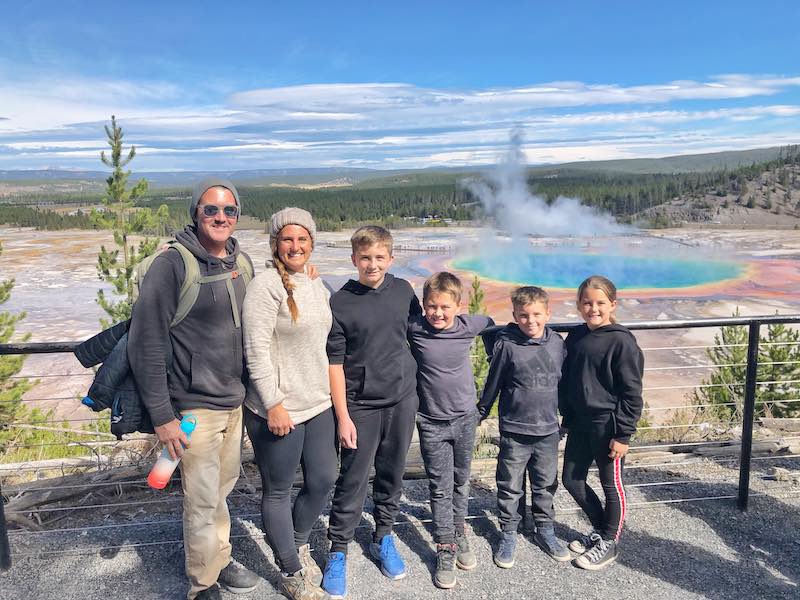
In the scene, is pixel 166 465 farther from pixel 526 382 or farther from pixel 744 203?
pixel 744 203

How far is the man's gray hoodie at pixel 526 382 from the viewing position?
3264mm

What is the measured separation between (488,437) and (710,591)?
8.50 ft

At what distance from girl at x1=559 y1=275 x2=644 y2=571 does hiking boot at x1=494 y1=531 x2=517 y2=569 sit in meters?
0.31

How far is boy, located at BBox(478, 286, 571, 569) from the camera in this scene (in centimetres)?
326

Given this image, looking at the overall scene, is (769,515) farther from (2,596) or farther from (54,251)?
(54,251)

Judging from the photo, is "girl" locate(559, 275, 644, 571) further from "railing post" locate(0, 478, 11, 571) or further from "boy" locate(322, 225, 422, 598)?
"railing post" locate(0, 478, 11, 571)

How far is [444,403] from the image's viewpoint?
10.5ft

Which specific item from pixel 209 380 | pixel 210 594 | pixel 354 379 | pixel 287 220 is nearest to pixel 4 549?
pixel 210 594

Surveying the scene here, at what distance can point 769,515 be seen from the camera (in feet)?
11.9

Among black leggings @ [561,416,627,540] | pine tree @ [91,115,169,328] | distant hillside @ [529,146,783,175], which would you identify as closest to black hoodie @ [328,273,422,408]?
black leggings @ [561,416,627,540]

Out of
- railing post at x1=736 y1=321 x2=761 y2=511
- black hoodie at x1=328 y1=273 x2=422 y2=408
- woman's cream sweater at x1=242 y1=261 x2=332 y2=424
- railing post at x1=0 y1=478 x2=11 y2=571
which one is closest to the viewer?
woman's cream sweater at x1=242 y1=261 x2=332 y2=424

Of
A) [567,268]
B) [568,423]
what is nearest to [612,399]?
[568,423]

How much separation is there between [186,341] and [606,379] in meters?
1.97

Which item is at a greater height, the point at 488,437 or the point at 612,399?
the point at 612,399
